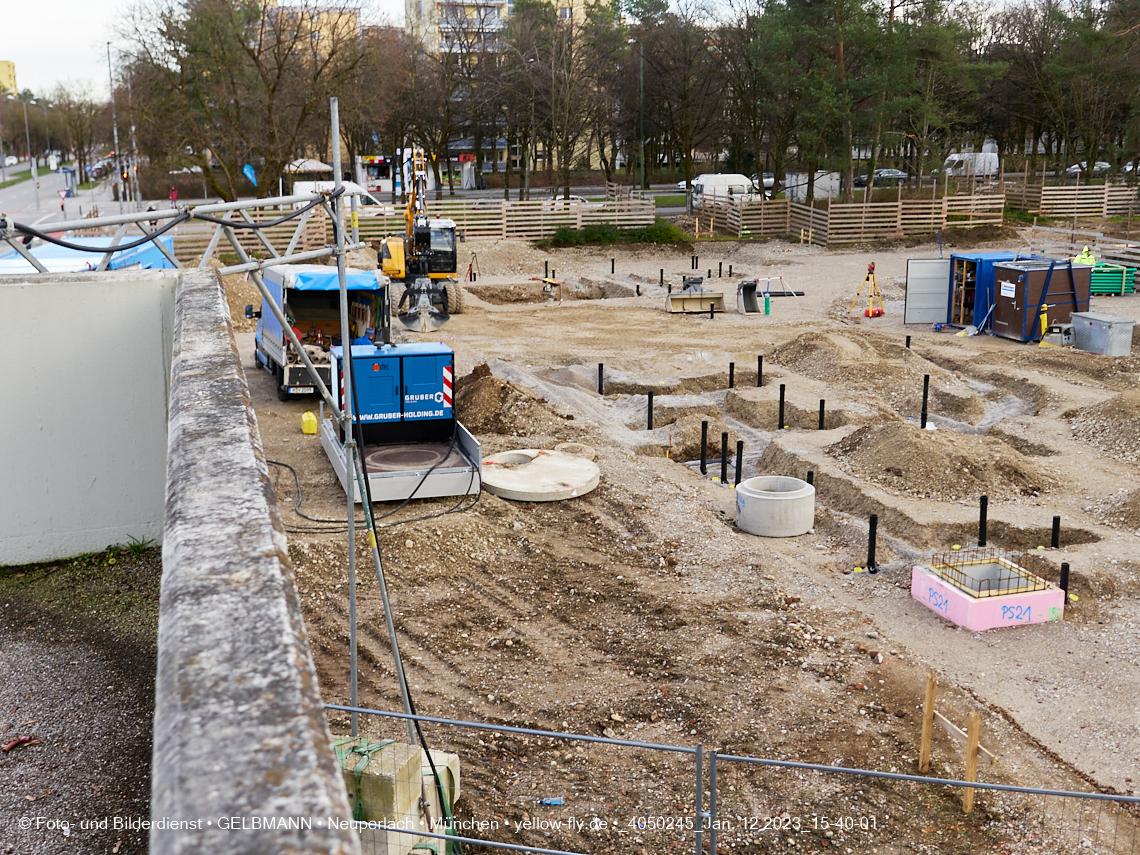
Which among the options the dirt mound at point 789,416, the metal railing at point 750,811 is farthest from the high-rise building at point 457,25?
the metal railing at point 750,811

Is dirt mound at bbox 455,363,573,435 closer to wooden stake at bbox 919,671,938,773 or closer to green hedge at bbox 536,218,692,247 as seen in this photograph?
wooden stake at bbox 919,671,938,773

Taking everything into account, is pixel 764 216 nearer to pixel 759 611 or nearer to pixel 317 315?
pixel 317 315

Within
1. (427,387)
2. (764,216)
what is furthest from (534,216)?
(427,387)

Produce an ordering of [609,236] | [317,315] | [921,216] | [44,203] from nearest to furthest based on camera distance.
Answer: [317,315] < [609,236] < [921,216] < [44,203]

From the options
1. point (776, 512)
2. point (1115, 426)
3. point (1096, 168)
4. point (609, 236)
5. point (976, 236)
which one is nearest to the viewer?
point (776, 512)

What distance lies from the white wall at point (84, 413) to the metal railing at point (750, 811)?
319 centimetres

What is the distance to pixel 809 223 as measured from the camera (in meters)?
50.3

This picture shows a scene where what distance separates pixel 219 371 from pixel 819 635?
7.56 m

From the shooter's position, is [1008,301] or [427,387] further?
[1008,301]

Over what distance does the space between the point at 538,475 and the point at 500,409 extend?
4.16m

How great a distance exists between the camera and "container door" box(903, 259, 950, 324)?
3083cm

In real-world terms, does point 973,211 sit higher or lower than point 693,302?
higher

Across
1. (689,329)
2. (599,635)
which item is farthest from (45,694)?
(689,329)

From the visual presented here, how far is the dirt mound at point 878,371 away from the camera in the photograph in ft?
73.7
